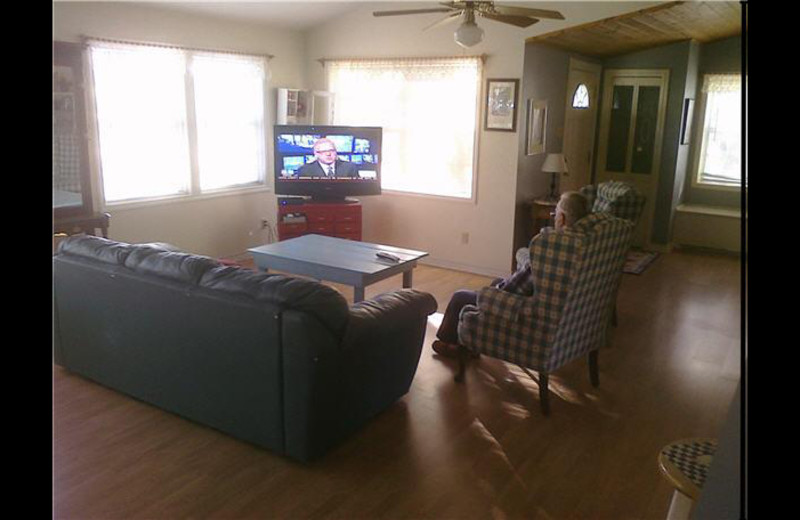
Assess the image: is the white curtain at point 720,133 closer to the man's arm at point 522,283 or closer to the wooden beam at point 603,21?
the wooden beam at point 603,21

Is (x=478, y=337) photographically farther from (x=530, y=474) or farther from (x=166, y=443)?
(x=166, y=443)

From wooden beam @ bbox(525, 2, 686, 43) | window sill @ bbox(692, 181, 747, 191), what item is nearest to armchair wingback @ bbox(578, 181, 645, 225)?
wooden beam @ bbox(525, 2, 686, 43)

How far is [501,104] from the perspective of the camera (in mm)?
5668

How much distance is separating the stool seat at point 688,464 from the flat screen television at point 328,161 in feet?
16.1

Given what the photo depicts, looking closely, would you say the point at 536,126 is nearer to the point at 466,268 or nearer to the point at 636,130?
the point at 466,268

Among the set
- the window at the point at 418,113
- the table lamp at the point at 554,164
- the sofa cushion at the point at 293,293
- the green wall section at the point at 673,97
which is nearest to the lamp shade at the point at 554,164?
the table lamp at the point at 554,164

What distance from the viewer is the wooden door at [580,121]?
6.62 meters

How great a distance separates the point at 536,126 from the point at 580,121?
131cm

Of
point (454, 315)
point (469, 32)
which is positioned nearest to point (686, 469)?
point (454, 315)

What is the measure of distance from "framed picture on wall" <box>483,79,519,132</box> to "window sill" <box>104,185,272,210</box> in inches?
98.4

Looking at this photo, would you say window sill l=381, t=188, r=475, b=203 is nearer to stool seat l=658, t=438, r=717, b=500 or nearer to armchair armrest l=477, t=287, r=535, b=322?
armchair armrest l=477, t=287, r=535, b=322

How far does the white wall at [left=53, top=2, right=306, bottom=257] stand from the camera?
4902 mm
